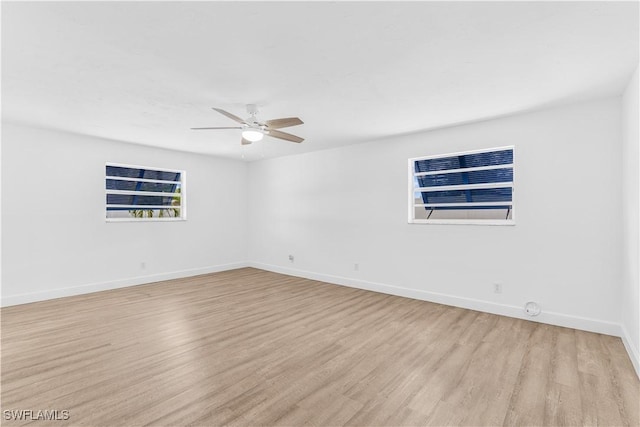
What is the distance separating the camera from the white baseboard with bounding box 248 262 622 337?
3.23 metres

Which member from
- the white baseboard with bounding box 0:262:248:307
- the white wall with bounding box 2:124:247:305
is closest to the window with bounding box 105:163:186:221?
the white wall with bounding box 2:124:247:305

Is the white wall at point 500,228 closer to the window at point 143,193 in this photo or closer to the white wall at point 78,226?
the white wall at point 78,226

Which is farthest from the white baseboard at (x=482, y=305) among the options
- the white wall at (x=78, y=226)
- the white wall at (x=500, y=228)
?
the white wall at (x=78, y=226)

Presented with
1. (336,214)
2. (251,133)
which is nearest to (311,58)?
(251,133)

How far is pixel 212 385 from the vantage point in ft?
Answer: 7.29

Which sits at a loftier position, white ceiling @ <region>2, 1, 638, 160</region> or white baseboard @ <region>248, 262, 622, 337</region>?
white ceiling @ <region>2, 1, 638, 160</region>

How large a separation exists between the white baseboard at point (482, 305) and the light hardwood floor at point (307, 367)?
12cm

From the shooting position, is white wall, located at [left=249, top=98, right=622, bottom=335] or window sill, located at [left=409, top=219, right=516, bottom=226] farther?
window sill, located at [left=409, top=219, right=516, bottom=226]

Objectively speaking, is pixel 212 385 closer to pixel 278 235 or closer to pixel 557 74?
pixel 557 74

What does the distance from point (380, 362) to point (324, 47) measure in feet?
8.46

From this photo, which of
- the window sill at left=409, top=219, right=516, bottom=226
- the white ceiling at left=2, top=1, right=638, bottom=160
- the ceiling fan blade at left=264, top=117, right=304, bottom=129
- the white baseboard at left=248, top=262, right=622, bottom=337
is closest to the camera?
the white ceiling at left=2, top=1, right=638, bottom=160

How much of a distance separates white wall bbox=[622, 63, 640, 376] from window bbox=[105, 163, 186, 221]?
6572 millimetres

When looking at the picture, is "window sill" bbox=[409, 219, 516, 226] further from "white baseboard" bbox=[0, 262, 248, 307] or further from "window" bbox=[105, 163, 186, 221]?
"window" bbox=[105, 163, 186, 221]

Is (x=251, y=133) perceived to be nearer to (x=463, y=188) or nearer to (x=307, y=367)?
(x=307, y=367)
